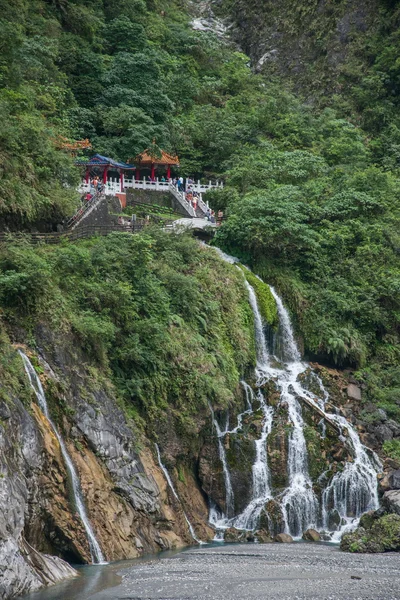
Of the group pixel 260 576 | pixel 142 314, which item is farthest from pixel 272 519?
pixel 142 314

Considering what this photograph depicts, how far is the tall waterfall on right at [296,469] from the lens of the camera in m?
29.8

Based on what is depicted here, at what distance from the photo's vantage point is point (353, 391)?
36438 mm

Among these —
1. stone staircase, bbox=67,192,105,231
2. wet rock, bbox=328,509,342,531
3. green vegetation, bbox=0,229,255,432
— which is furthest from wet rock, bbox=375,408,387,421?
stone staircase, bbox=67,192,105,231

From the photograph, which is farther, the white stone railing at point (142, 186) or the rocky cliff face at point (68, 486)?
the white stone railing at point (142, 186)

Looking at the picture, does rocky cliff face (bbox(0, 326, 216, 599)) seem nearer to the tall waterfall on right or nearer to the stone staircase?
the tall waterfall on right

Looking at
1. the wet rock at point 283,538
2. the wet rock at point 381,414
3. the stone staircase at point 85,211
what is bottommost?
the wet rock at point 283,538

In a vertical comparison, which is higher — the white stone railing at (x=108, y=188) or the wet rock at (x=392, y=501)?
the white stone railing at (x=108, y=188)

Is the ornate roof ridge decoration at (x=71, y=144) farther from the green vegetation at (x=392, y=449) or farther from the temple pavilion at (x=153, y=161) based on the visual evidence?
the green vegetation at (x=392, y=449)

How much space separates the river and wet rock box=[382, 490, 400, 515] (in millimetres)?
3004

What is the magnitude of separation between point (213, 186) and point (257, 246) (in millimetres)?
10524

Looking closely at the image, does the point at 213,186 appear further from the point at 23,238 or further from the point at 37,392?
the point at 37,392

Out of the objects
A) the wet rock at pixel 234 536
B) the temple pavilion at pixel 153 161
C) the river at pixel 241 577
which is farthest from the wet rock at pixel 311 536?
the temple pavilion at pixel 153 161

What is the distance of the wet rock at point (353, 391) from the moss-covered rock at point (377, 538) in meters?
9.02

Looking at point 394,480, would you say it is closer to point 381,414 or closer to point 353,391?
point 381,414
